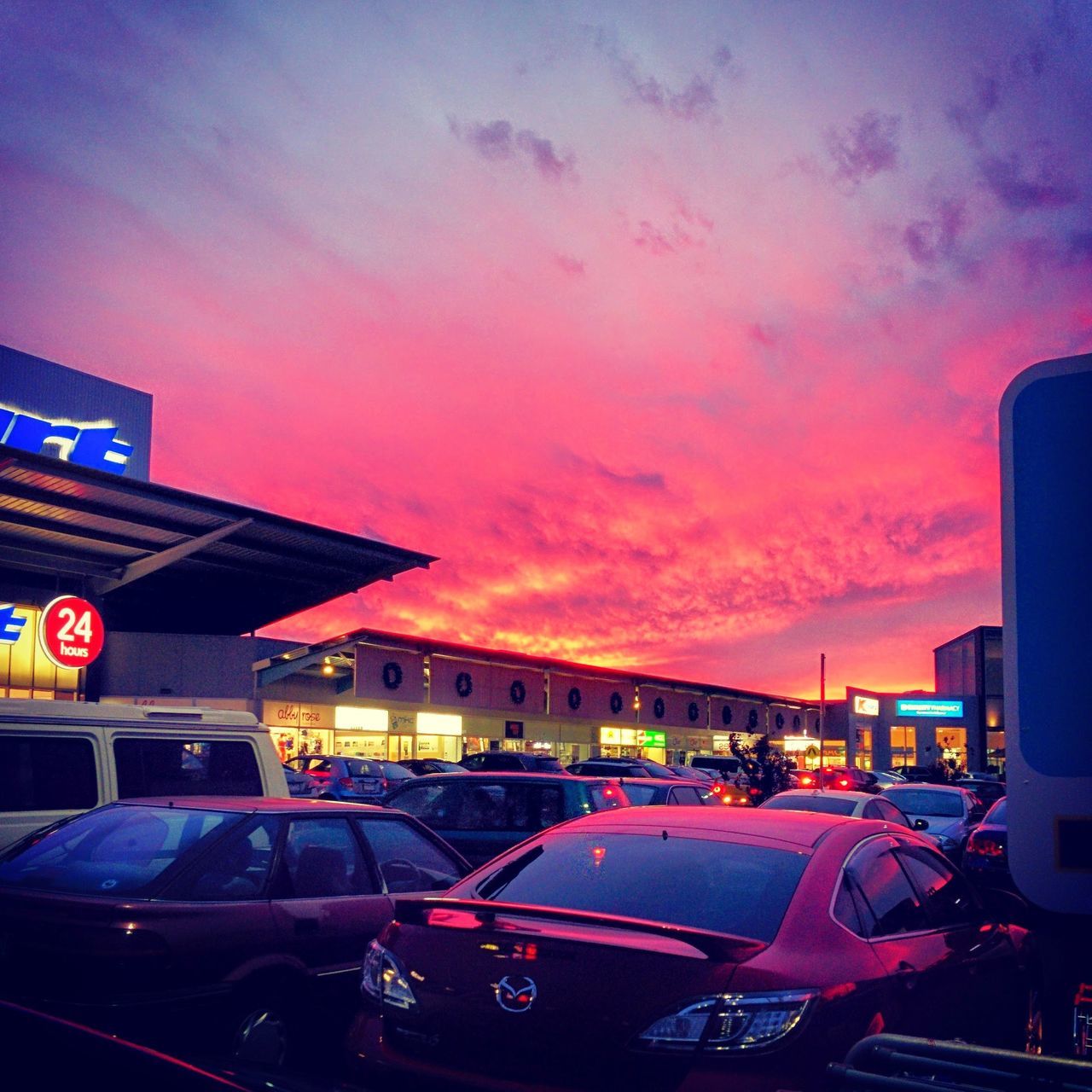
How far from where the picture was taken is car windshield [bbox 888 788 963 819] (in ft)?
68.2

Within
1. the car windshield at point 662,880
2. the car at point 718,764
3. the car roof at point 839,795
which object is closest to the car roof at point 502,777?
the car roof at point 839,795

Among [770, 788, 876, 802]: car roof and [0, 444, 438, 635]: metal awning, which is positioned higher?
[0, 444, 438, 635]: metal awning

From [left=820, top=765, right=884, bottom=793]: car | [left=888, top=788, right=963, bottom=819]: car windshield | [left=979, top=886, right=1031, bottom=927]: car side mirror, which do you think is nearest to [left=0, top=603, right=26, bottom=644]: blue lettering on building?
[left=820, top=765, right=884, bottom=793]: car

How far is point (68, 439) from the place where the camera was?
39.6 m

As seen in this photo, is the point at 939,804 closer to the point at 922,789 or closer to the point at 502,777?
the point at 922,789

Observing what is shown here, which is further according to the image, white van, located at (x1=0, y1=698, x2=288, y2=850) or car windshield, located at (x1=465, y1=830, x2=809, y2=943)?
white van, located at (x1=0, y1=698, x2=288, y2=850)

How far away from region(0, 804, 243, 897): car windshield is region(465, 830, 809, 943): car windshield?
1.91m

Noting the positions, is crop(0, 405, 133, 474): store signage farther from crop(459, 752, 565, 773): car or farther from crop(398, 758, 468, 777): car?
crop(459, 752, 565, 773): car

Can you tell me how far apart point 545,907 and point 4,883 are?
3243 millimetres

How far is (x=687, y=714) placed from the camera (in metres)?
76.4

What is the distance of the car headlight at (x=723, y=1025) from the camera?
12.8ft

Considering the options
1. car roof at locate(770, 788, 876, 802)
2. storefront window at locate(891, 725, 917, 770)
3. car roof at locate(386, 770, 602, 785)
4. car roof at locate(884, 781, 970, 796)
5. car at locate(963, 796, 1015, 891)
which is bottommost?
storefront window at locate(891, 725, 917, 770)

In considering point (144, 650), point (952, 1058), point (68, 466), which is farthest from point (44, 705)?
point (144, 650)

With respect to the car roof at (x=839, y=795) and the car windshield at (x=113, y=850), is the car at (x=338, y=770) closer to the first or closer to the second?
the car roof at (x=839, y=795)
